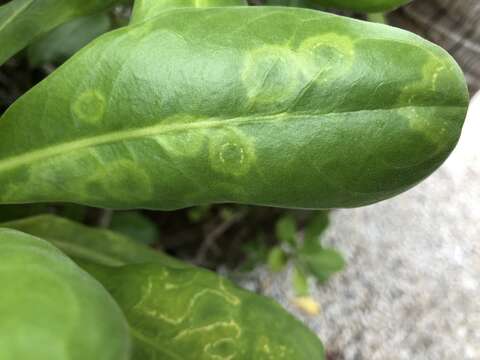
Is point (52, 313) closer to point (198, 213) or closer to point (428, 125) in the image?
point (428, 125)

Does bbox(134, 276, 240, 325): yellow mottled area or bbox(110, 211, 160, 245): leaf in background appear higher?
bbox(134, 276, 240, 325): yellow mottled area

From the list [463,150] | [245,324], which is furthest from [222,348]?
[463,150]

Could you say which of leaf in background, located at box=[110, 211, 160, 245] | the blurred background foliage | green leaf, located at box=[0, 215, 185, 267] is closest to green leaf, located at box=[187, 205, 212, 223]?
the blurred background foliage

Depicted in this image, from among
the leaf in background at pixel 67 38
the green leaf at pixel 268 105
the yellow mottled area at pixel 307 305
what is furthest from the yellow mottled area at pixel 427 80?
Result: the yellow mottled area at pixel 307 305

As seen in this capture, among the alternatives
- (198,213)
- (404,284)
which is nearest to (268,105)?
(198,213)

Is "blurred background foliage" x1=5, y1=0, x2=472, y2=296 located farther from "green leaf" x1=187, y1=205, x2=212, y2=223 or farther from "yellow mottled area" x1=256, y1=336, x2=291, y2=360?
"yellow mottled area" x1=256, y1=336, x2=291, y2=360
